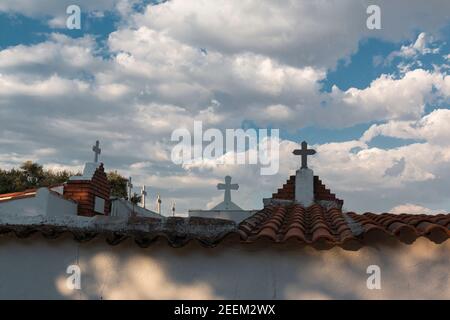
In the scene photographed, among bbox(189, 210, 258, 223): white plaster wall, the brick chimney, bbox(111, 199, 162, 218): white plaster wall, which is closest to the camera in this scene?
the brick chimney

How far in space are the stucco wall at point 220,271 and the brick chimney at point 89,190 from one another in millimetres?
5536

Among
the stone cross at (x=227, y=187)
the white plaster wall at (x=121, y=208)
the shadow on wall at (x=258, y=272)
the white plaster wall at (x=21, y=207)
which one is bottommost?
the shadow on wall at (x=258, y=272)

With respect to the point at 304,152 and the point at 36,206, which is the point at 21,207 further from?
the point at 304,152

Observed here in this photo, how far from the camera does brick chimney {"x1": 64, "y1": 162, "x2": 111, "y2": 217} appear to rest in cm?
1106

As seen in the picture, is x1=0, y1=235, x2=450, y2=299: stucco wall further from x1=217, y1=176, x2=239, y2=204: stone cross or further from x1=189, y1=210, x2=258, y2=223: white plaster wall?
x1=217, y1=176, x2=239, y2=204: stone cross

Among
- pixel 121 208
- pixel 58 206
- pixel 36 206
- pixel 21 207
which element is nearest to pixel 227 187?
pixel 121 208

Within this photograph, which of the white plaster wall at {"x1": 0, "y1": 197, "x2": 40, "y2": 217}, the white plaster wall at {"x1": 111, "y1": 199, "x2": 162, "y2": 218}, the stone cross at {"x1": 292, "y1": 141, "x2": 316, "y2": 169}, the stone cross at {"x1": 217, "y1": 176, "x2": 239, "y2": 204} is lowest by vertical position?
the white plaster wall at {"x1": 0, "y1": 197, "x2": 40, "y2": 217}

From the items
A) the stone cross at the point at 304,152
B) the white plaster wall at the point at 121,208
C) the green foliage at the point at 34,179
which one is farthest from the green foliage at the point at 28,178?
the stone cross at the point at 304,152

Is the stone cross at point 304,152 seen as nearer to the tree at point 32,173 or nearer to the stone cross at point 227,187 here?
the stone cross at point 227,187

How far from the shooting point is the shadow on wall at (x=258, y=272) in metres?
4.87

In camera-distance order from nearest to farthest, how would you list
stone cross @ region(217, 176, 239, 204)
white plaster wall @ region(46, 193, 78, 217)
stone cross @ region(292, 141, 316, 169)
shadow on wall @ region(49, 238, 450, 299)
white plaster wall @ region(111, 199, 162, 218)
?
shadow on wall @ region(49, 238, 450, 299), white plaster wall @ region(46, 193, 78, 217), stone cross @ region(292, 141, 316, 169), white plaster wall @ region(111, 199, 162, 218), stone cross @ region(217, 176, 239, 204)

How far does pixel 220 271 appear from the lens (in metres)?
5.09

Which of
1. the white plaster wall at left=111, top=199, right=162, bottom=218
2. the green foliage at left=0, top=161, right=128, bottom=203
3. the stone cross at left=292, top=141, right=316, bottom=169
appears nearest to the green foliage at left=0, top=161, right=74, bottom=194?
the green foliage at left=0, top=161, right=128, bottom=203
